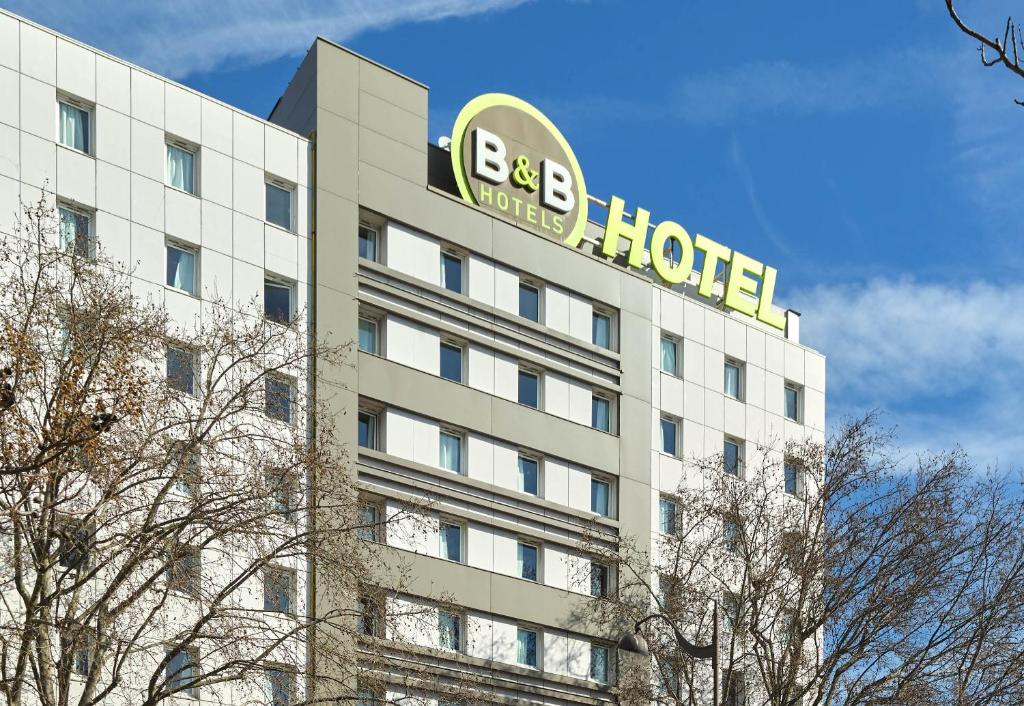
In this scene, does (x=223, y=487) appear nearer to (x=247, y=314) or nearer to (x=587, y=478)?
(x=247, y=314)

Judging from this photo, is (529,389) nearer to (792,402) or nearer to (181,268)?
(792,402)

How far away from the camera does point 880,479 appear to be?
5438 cm

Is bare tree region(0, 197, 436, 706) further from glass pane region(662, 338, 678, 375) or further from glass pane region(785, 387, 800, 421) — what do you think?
glass pane region(785, 387, 800, 421)

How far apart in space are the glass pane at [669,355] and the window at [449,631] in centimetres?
1414

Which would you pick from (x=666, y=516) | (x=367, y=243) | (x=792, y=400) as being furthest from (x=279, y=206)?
(x=792, y=400)

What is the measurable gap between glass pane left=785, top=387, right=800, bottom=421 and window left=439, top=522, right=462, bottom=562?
1821 centimetres

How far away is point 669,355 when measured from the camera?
219ft

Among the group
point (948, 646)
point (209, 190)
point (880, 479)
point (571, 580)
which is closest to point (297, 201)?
point (209, 190)

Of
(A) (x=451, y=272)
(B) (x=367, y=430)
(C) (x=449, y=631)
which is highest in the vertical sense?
(A) (x=451, y=272)

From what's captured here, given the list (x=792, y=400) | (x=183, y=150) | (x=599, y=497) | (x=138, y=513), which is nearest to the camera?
(x=138, y=513)

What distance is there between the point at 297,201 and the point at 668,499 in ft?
59.6

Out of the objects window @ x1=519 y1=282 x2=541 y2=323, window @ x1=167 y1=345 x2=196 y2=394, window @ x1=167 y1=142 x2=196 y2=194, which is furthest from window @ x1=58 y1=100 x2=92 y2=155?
window @ x1=519 y1=282 x2=541 y2=323

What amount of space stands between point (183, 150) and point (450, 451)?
42.6 feet

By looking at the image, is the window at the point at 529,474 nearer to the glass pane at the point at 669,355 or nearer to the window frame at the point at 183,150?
the glass pane at the point at 669,355
